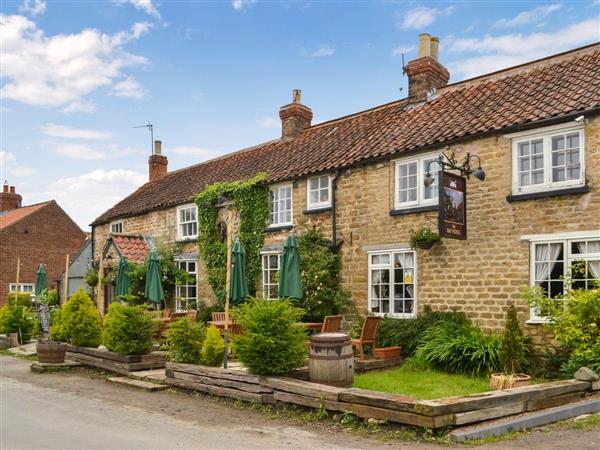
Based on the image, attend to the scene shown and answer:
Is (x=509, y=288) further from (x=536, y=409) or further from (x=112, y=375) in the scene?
(x=112, y=375)

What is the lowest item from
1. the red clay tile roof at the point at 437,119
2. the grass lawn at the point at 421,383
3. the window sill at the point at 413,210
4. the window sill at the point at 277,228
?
the grass lawn at the point at 421,383

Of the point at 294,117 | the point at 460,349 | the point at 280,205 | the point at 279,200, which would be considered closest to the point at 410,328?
the point at 460,349

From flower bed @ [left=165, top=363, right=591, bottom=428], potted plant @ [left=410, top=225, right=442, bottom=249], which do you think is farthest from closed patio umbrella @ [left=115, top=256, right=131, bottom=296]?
potted plant @ [left=410, top=225, right=442, bottom=249]

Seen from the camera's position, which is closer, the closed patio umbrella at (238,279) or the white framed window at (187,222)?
the closed patio umbrella at (238,279)

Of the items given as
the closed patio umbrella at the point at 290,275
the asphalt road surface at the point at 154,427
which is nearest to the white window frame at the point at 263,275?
the closed patio umbrella at the point at 290,275

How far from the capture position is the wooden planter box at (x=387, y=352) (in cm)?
1392

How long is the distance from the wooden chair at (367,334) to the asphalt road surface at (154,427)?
3.96 m

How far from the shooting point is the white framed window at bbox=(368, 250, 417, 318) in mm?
15188

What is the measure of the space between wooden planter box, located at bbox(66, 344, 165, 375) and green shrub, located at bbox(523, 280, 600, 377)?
9205mm

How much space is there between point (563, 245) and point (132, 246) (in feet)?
56.6

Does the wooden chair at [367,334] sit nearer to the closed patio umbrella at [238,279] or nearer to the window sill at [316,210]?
the closed patio umbrella at [238,279]

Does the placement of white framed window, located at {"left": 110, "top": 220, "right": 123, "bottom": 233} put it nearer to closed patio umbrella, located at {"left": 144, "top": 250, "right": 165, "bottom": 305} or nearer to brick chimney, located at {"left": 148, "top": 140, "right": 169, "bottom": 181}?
brick chimney, located at {"left": 148, "top": 140, "right": 169, "bottom": 181}

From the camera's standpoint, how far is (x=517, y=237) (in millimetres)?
13055

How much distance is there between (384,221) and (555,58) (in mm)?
6305
